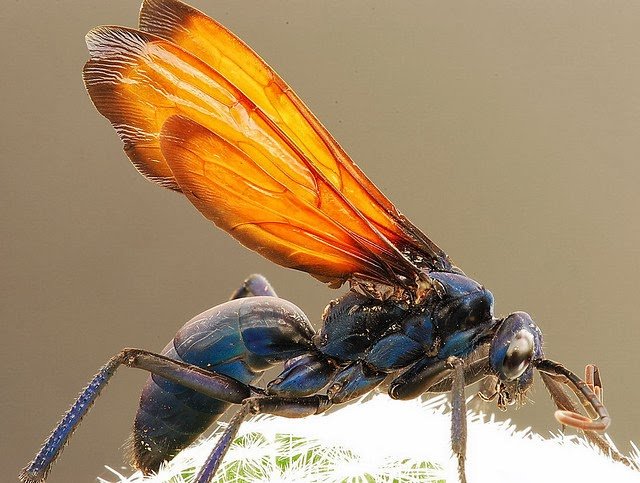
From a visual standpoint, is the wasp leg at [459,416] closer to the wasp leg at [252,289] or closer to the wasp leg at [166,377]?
the wasp leg at [166,377]

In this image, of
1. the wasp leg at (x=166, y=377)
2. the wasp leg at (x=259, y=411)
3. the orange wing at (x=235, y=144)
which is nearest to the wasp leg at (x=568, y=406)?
the orange wing at (x=235, y=144)

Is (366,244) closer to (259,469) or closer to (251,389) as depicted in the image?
(251,389)

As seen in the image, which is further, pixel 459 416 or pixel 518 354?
pixel 518 354

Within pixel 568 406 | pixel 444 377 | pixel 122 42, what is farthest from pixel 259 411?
pixel 122 42

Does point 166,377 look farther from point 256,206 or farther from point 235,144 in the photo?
point 235,144

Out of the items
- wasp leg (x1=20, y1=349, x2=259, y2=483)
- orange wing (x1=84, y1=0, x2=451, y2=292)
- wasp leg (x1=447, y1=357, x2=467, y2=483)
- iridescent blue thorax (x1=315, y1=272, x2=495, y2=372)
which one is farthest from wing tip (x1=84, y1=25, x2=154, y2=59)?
wasp leg (x1=447, y1=357, x2=467, y2=483)

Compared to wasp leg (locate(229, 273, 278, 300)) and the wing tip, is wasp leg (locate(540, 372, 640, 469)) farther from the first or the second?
the wing tip

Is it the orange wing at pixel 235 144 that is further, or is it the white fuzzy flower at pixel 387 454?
the orange wing at pixel 235 144
